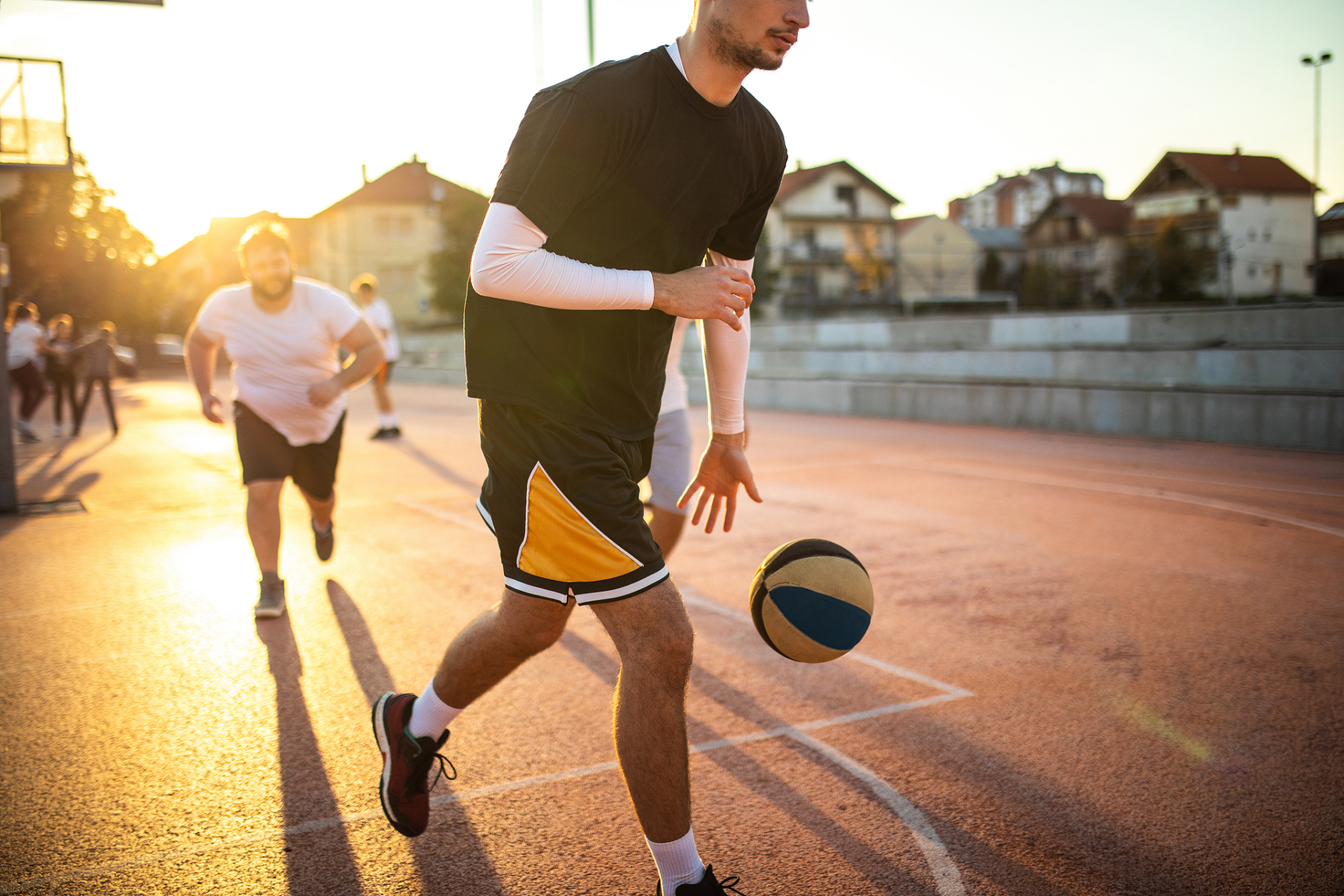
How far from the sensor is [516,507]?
250 centimetres

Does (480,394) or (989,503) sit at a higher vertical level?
(480,394)

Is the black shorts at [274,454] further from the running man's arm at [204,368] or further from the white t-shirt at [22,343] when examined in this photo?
the white t-shirt at [22,343]

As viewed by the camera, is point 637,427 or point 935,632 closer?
point 637,427

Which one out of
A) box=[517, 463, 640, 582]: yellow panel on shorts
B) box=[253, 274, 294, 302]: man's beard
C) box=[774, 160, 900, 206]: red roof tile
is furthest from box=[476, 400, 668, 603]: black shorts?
box=[774, 160, 900, 206]: red roof tile

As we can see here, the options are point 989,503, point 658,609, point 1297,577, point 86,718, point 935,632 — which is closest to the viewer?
point 658,609

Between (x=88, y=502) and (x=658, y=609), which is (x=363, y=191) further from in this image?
(x=658, y=609)

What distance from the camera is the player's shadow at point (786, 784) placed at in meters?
2.79

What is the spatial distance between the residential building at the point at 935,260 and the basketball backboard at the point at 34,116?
4270cm

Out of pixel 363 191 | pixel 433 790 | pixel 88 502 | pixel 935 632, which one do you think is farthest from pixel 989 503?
pixel 363 191

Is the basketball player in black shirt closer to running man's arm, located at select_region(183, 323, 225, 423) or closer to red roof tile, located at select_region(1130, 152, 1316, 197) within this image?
running man's arm, located at select_region(183, 323, 225, 423)

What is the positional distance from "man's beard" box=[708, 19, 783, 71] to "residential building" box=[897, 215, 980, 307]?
48003mm

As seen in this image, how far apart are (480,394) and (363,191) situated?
7709 centimetres

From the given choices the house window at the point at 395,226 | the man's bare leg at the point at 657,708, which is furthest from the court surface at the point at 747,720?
the house window at the point at 395,226

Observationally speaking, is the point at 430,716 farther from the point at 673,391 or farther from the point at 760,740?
the point at 673,391
